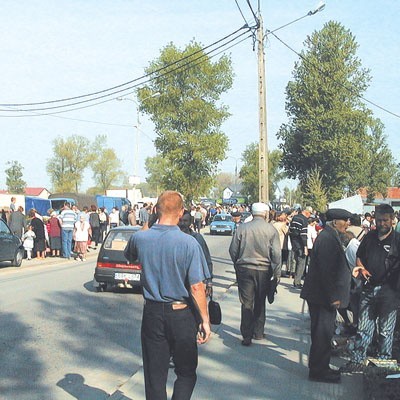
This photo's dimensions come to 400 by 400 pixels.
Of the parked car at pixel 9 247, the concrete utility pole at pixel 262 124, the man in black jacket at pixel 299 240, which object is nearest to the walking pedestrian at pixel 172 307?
the man in black jacket at pixel 299 240

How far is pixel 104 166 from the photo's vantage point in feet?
310

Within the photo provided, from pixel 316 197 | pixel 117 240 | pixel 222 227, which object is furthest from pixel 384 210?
pixel 316 197

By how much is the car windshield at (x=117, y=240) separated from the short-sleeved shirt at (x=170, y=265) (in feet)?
29.8

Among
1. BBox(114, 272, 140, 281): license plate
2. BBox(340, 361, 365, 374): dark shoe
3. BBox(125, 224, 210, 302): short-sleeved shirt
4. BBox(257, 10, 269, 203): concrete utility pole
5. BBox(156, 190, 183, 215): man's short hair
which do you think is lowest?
BBox(340, 361, 365, 374): dark shoe

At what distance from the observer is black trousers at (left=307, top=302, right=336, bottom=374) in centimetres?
645

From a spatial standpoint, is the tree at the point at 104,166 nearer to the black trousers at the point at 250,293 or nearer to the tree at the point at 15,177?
the tree at the point at 15,177

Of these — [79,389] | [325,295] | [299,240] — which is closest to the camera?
[79,389]

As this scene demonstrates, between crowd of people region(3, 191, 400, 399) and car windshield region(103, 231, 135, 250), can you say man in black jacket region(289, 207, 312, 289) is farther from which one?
car windshield region(103, 231, 135, 250)

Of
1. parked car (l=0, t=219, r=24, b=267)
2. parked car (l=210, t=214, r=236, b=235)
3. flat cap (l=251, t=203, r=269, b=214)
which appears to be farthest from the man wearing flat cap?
parked car (l=210, t=214, r=236, b=235)

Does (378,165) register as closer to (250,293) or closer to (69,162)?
(69,162)

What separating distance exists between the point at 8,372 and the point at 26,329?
2583 millimetres

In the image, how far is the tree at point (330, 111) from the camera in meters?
56.6

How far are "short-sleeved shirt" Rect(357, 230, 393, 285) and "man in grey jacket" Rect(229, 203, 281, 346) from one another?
1.57 m

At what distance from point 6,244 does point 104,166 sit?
76.7 m
